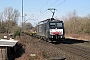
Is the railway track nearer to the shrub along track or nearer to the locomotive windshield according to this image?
the shrub along track

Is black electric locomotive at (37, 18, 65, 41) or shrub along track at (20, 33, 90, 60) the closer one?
shrub along track at (20, 33, 90, 60)

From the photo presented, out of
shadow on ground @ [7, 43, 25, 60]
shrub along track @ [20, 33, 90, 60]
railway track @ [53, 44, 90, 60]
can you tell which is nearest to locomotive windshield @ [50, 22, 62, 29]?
shrub along track @ [20, 33, 90, 60]

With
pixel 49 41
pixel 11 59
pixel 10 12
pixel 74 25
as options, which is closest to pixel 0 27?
pixel 10 12

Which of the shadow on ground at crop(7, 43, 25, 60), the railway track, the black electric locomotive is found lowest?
the railway track

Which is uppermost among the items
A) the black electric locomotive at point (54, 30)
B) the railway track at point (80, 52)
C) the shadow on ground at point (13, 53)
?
the black electric locomotive at point (54, 30)

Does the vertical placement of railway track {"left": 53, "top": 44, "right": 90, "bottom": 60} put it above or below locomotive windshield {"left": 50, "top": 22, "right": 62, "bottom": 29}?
below

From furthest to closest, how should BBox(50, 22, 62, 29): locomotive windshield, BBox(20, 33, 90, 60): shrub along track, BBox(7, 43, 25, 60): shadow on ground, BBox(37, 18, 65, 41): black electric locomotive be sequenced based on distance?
BBox(50, 22, 62, 29): locomotive windshield < BBox(37, 18, 65, 41): black electric locomotive < BBox(7, 43, 25, 60): shadow on ground < BBox(20, 33, 90, 60): shrub along track

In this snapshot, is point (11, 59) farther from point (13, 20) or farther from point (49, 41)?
point (13, 20)

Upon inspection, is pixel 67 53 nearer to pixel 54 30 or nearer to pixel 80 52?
pixel 80 52

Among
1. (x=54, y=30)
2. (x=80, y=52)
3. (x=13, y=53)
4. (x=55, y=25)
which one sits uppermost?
(x=55, y=25)

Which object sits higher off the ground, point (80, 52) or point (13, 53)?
point (13, 53)

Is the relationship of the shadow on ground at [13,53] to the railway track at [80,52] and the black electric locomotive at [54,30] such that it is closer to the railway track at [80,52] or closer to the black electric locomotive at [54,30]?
the railway track at [80,52]

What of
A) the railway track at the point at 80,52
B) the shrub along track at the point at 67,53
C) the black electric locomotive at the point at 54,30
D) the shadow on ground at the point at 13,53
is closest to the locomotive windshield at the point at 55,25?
the black electric locomotive at the point at 54,30

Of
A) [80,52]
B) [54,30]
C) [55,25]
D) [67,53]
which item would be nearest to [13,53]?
[67,53]
